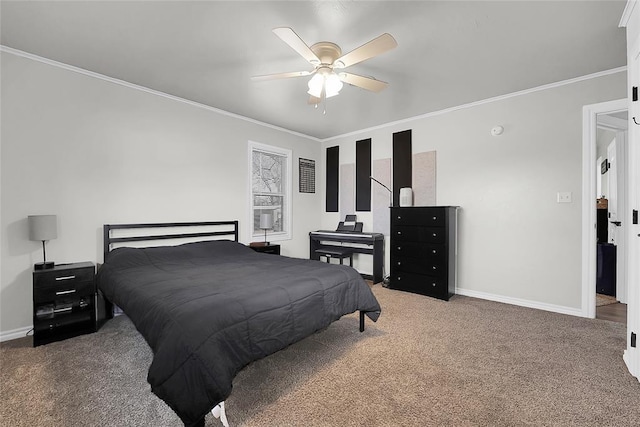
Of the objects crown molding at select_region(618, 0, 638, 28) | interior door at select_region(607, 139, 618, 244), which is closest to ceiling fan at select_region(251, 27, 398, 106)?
crown molding at select_region(618, 0, 638, 28)

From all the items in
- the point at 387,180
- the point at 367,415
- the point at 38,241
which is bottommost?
the point at 367,415

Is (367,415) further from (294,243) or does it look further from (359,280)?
(294,243)

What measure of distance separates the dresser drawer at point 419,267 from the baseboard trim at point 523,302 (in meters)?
0.56

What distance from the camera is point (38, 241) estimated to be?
2.77m

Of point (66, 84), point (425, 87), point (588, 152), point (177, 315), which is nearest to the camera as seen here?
point (177, 315)

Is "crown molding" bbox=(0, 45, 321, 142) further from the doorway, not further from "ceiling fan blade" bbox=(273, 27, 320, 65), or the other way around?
the doorway

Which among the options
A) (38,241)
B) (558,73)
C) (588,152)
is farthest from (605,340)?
(38,241)

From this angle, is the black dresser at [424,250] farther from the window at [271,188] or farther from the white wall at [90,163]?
the white wall at [90,163]

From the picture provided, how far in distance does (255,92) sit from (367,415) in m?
3.37

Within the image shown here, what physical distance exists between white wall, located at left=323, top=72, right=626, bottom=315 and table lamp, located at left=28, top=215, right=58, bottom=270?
4485mm

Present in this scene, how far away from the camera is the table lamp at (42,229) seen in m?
2.59

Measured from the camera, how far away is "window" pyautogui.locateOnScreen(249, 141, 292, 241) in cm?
475

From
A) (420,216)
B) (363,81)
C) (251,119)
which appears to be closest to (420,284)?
(420,216)

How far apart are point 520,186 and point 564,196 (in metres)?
0.44
